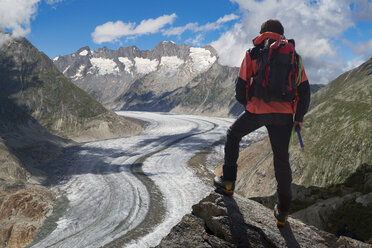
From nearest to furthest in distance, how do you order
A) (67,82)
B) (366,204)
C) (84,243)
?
(366,204)
(84,243)
(67,82)

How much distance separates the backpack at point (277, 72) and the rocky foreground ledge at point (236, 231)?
5.98 feet

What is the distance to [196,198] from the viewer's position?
15461 mm

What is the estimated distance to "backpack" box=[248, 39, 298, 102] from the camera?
374 centimetres

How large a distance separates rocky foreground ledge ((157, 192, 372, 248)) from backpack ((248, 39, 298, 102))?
182cm

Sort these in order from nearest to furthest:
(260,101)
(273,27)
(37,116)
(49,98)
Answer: (260,101), (273,27), (37,116), (49,98)

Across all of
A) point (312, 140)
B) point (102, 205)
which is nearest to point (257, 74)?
point (312, 140)

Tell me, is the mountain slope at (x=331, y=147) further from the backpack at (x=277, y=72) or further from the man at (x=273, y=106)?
the backpack at (x=277, y=72)

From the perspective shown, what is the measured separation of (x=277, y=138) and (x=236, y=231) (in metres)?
1.42

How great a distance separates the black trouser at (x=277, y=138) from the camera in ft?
12.8

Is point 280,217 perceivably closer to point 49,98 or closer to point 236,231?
point 236,231

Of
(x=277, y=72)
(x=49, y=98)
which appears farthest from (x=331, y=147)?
(x=49, y=98)

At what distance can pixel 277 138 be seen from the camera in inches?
156

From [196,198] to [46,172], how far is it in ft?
53.6

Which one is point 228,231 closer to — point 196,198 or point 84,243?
point 84,243
